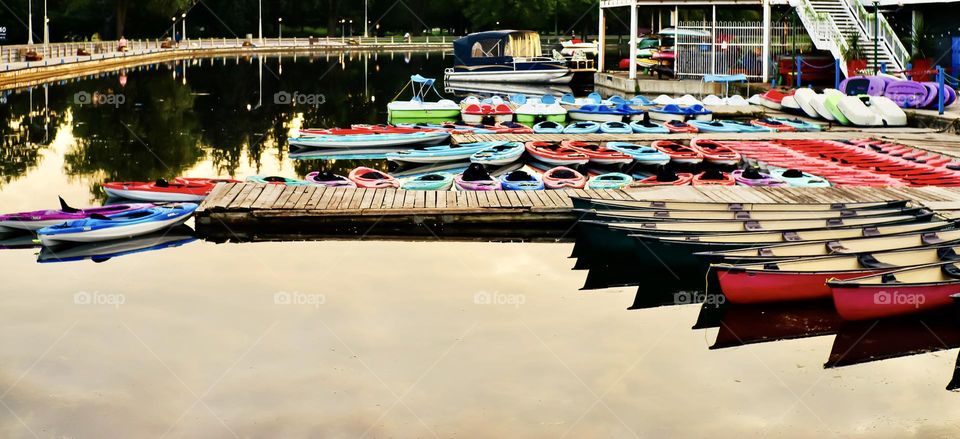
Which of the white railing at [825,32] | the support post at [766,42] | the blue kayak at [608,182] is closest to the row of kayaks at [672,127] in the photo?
the blue kayak at [608,182]

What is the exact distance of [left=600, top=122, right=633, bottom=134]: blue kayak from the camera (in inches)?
1276

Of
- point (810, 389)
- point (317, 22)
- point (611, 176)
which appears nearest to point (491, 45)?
point (611, 176)

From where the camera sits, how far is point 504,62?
209 ft

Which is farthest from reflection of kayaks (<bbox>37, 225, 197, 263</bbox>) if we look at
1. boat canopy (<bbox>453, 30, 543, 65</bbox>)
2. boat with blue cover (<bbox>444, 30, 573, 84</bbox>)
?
boat canopy (<bbox>453, 30, 543, 65</bbox>)

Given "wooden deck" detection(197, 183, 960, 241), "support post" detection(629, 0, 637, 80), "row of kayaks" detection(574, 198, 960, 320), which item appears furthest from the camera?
"support post" detection(629, 0, 637, 80)

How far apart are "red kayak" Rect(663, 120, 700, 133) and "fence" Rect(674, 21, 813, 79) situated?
1568 cm

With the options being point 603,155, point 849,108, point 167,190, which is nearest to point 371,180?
point 167,190

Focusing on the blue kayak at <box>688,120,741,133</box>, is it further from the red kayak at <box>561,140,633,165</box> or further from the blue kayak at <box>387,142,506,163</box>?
the blue kayak at <box>387,142,506,163</box>

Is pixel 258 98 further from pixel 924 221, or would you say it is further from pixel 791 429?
pixel 791 429

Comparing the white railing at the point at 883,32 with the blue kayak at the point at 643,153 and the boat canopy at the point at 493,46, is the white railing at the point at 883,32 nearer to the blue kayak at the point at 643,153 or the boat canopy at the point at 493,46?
the blue kayak at the point at 643,153

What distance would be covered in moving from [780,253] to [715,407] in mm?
3926

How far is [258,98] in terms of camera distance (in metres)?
53.8

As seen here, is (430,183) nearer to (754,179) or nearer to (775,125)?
(754,179)

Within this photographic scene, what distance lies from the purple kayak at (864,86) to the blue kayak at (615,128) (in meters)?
8.68
